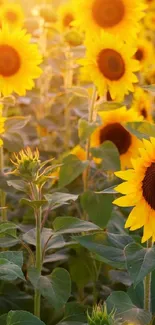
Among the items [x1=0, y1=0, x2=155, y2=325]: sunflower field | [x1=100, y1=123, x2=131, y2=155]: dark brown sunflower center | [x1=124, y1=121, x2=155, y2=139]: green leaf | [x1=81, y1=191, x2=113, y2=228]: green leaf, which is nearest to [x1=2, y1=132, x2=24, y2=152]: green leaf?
[x1=0, y1=0, x2=155, y2=325]: sunflower field

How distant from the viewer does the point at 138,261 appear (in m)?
1.47

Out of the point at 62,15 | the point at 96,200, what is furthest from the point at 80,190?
the point at 62,15

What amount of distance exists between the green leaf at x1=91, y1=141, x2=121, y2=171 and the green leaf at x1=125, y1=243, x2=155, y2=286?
0.60 meters

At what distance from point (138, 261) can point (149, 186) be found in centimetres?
16

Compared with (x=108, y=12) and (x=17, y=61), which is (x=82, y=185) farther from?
(x=108, y=12)

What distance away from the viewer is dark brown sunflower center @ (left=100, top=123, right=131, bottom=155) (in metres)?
2.37

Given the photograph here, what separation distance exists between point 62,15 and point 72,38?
2.72 ft

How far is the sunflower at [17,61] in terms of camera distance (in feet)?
7.14

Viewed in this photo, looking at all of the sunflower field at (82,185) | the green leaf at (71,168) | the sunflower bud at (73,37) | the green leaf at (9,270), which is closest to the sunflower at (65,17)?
the sunflower field at (82,185)

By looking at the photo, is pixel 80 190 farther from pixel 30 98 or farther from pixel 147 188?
pixel 147 188

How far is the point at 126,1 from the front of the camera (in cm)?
243

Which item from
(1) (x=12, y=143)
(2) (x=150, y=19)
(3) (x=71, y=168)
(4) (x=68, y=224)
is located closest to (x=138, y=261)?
(4) (x=68, y=224)

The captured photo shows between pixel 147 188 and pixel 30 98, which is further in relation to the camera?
pixel 30 98

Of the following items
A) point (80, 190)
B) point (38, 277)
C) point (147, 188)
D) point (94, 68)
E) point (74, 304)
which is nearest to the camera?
point (147, 188)
